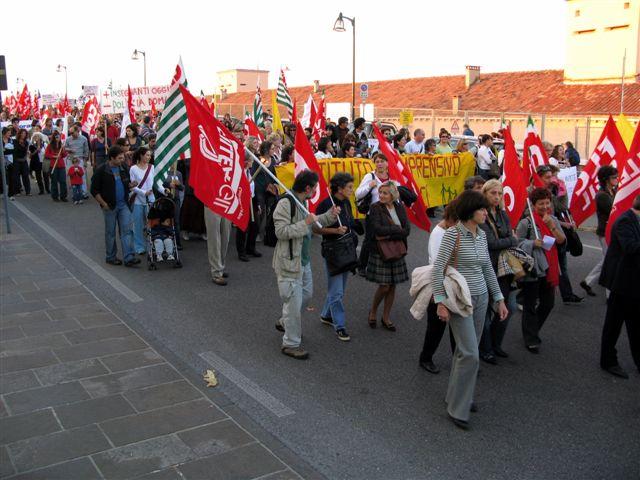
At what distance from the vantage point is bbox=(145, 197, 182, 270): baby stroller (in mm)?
9680

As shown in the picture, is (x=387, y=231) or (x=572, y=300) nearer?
(x=387, y=231)

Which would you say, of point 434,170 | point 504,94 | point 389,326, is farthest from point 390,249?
point 504,94

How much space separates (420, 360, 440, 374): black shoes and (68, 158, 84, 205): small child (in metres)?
12.2

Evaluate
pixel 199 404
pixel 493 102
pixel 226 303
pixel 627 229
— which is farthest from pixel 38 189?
pixel 493 102

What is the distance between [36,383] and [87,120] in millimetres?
14225

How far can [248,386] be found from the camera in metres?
5.55

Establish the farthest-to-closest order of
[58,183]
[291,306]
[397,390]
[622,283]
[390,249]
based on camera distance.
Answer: [58,183] → [390,249] → [291,306] → [622,283] → [397,390]

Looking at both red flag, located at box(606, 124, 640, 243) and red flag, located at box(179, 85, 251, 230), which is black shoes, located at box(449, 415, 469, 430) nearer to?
red flag, located at box(179, 85, 251, 230)

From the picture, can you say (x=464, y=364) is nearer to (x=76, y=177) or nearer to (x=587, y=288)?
(x=587, y=288)

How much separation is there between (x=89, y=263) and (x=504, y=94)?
3776cm

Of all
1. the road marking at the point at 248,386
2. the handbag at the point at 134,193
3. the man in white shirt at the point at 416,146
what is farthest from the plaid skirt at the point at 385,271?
the man in white shirt at the point at 416,146

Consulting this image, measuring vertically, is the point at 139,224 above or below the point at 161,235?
above

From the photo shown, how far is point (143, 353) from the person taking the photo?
6.27 meters

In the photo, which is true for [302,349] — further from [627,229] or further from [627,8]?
[627,8]
